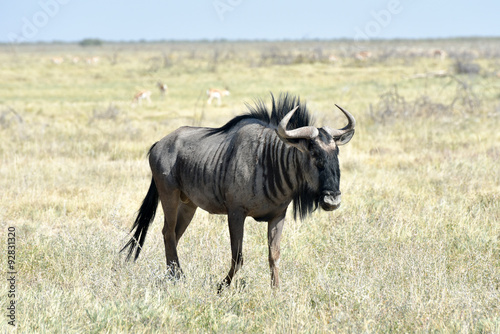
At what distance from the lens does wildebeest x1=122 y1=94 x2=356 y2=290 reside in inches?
165

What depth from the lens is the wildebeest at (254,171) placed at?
4.20 m

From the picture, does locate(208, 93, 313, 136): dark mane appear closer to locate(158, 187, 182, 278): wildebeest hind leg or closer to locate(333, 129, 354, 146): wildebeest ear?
locate(333, 129, 354, 146): wildebeest ear

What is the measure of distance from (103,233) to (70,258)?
2.24 feet

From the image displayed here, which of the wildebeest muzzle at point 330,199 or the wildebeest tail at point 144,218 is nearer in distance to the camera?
the wildebeest muzzle at point 330,199

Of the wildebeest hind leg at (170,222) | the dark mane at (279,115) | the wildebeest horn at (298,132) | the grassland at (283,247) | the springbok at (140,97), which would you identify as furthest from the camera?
the springbok at (140,97)

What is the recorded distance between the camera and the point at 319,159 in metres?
4.16

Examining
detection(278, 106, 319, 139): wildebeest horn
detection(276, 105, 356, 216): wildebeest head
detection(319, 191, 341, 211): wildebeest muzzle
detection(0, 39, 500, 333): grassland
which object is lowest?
detection(0, 39, 500, 333): grassland

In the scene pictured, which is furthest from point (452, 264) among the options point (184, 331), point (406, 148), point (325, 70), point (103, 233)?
point (325, 70)

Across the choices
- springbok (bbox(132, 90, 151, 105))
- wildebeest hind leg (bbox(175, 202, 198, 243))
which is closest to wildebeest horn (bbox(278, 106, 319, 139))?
wildebeest hind leg (bbox(175, 202, 198, 243))

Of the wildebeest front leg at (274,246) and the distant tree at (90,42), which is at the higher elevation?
the distant tree at (90,42)

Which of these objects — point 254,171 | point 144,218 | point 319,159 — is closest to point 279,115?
point 254,171

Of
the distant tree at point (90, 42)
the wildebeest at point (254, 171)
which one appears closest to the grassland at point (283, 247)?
the wildebeest at point (254, 171)

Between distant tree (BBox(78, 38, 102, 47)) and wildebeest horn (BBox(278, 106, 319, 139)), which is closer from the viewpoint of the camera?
wildebeest horn (BBox(278, 106, 319, 139))

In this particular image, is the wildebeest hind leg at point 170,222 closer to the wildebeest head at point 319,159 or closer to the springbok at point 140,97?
the wildebeest head at point 319,159
